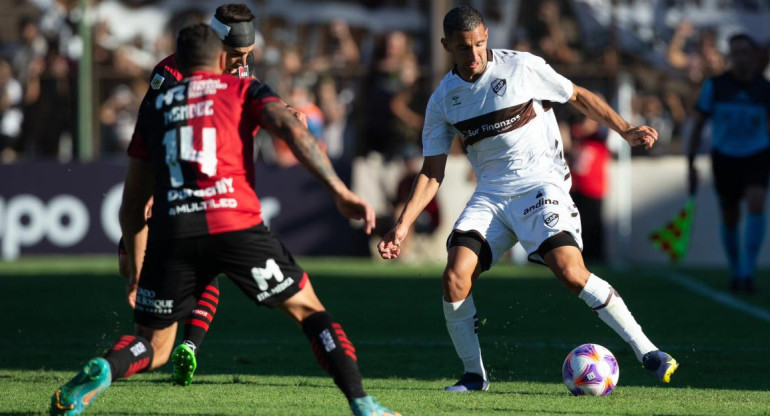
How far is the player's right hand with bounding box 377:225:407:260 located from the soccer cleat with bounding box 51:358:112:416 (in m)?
1.79

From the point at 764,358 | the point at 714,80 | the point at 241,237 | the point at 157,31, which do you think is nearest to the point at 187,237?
the point at 241,237

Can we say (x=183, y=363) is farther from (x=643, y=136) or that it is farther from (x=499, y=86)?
(x=643, y=136)

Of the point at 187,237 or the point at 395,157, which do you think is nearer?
the point at 187,237

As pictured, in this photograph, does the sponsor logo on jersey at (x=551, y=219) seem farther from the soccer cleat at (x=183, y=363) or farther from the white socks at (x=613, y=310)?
the soccer cleat at (x=183, y=363)

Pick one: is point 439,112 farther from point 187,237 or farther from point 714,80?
point 714,80

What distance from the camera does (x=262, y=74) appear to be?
18266 millimetres

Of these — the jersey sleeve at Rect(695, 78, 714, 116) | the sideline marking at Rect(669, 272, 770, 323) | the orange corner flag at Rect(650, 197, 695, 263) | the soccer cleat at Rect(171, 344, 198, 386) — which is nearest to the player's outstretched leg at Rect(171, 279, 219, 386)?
the soccer cleat at Rect(171, 344, 198, 386)

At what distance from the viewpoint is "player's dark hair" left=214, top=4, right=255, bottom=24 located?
288 inches

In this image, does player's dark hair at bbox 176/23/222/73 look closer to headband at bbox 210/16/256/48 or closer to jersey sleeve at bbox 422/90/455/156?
headband at bbox 210/16/256/48

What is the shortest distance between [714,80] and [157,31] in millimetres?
10653

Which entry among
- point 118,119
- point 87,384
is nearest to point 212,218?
point 87,384

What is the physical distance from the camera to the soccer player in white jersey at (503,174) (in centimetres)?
702

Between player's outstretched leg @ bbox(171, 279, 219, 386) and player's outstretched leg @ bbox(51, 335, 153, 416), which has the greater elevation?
player's outstretched leg @ bbox(51, 335, 153, 416)

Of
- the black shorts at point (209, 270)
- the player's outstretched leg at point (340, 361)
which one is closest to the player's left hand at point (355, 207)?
the black shorts at point (209, 270)
